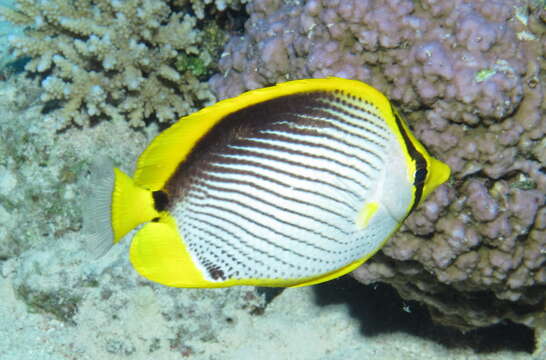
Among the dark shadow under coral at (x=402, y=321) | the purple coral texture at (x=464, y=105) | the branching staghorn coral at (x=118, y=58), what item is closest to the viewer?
the purple coral texture at (x=464, y=105)

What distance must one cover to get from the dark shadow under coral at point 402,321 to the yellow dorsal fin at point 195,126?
2.07 metres

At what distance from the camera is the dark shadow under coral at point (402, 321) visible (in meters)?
3.00

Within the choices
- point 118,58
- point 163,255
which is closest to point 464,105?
point 163,255

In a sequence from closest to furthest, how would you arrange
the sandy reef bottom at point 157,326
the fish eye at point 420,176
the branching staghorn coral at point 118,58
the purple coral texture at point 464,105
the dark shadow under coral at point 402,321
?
1. the fish eye at point 420,176
2. the purple coral texture at point 464,105
3. the dark shadow under coral at point 402,321
4. the sandy reef bottom at point 157,326
5. the branching staghorn coral at point 118,58

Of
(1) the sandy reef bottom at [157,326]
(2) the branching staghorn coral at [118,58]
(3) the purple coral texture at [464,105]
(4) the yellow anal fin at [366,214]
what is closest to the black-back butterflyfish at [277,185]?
(4) the yellow anal fin at [366,214]

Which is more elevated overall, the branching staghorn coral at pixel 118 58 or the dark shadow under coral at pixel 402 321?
Result: the branching staghorn coral at pixel 118 58

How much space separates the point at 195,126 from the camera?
140cm

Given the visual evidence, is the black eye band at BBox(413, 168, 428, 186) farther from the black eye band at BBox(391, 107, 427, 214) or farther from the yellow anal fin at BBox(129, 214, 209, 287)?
the yellow anal fin at BBox(129, 214, 209, 287)

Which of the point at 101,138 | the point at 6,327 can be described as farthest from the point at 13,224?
the point at 101,138

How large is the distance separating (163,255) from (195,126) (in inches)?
17.0

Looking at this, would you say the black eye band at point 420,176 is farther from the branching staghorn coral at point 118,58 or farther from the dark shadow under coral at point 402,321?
the branching staghorn coral at point 118,58

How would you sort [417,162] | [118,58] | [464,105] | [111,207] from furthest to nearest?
1. [118,58]
2. [464,105]
3. [111,207]
4. [417,162]

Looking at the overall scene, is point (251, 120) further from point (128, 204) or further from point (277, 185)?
point (128, 204)

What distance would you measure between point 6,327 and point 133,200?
2699 mm
